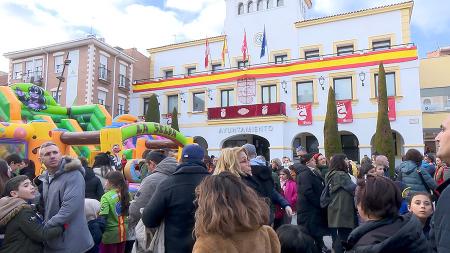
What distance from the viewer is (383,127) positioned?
695 inches

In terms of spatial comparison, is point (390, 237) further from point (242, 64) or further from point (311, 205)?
point (242, 64)

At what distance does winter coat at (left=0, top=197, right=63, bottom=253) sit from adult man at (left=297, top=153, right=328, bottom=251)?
11.5 feet

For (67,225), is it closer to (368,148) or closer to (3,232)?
(3,232)

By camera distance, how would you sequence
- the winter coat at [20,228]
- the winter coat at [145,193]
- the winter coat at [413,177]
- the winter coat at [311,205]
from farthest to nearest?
the winter coat at [413,177]
the winter coat at [311,205]
the winter coat at [145,193]
the winter coat at [20,228]

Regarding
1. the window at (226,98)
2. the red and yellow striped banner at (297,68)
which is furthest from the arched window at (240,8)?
the window at (226,98)

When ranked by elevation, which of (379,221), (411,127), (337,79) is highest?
(337,79)

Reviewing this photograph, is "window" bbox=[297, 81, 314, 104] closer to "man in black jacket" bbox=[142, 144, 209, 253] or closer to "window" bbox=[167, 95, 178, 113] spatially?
"window" bbox=[167, 95, 178, 113]

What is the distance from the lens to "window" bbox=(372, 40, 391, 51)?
2104 cm

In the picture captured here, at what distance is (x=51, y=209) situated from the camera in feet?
11.6

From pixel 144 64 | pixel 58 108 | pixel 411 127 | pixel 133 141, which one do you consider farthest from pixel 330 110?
pixel 144 64

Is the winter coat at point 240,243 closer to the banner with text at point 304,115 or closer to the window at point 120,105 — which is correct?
the banner with text at point 304,115

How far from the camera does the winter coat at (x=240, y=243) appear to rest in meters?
1.96

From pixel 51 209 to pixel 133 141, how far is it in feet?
44.1

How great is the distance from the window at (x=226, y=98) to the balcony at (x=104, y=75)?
7891 millimetres
